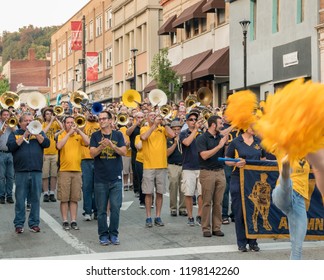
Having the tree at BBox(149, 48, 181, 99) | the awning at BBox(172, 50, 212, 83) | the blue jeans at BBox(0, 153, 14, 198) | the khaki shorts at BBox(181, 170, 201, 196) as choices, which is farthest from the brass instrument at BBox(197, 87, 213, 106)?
the awning at BBox(172, 50, 212, 83)

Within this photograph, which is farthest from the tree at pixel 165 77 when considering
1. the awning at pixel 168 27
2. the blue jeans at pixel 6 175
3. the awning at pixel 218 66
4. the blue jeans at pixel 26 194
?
the blue jeans at pixel 26 194

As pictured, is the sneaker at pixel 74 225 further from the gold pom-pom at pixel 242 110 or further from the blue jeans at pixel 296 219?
the gold pom-pom at pixel 242 110

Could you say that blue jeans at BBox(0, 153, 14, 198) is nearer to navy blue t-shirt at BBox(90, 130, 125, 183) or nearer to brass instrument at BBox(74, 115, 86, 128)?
brass instrument at BBox(74, 115, 86, 128)

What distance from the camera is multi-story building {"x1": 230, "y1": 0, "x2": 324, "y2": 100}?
24609mm

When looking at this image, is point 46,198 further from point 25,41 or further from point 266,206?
point 25,41

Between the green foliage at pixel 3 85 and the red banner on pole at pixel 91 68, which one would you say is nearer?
the red banner on pole at pixel 91 68

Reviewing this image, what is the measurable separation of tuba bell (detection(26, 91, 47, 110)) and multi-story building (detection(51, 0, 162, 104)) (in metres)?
25.1

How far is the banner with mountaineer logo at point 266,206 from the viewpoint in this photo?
9.74m

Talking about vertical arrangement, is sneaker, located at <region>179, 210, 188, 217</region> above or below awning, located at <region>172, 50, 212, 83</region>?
below

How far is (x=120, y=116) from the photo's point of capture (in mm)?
15625

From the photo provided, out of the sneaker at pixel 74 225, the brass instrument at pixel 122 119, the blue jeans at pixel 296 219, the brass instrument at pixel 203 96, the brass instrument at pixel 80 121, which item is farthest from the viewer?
the brass instrument at pixel 203 96

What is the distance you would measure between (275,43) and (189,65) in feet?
31.4

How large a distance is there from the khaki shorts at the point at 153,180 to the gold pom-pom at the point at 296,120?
8111mm

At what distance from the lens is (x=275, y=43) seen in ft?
90.4
